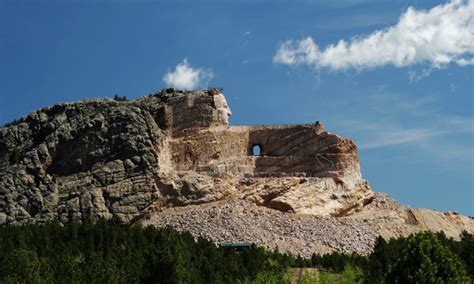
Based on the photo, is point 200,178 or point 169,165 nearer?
point 200,178

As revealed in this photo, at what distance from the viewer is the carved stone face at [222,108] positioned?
95.8 metres

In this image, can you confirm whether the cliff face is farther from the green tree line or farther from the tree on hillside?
the tree on hillside

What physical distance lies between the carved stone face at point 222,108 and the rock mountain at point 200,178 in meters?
0.11

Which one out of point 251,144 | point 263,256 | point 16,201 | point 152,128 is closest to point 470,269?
point 263,256

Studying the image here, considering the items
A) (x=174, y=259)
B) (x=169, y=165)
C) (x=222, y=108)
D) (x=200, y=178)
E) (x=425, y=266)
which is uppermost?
(x=222, y=108)

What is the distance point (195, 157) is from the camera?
94.9 metres

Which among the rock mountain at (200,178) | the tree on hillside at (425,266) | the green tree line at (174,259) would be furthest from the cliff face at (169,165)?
the tree on hillside at (425,266)

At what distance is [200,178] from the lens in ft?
303

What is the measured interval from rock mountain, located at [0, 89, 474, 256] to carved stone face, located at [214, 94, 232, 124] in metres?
0.11

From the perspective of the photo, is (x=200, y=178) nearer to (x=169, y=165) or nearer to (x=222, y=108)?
(x=169, y=165)

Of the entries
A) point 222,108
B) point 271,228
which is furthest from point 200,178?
point 271,228

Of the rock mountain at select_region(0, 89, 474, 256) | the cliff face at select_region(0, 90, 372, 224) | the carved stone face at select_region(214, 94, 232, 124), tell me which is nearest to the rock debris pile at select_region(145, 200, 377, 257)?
the rock mountain at select_region(0, 89, 474, 256)

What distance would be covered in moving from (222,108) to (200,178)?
25.3 feet

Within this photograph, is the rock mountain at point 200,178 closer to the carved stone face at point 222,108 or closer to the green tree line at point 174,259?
the carved stone face at point 222,108
